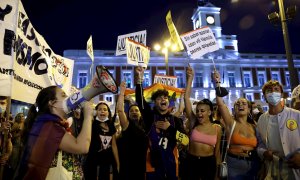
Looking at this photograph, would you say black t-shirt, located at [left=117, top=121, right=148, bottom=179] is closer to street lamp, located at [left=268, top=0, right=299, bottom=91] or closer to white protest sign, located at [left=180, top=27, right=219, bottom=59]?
white protest sign, located at [left=180, top=27, right=219, bottom=59]

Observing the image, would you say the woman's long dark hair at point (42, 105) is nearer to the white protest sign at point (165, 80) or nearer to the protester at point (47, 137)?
the protester at point (47, 137)

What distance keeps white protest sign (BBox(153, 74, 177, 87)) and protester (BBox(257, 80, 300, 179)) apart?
358 inches

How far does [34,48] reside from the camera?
507 centimetres

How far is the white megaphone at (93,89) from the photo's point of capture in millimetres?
2545

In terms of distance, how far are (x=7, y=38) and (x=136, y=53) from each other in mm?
4254

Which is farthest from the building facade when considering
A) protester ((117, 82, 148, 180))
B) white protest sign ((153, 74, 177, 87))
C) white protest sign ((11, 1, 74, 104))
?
protester ((117, 82, 148, 180))

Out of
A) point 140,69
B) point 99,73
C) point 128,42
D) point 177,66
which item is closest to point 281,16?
point 128,42

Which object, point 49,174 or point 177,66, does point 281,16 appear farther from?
point 177,66

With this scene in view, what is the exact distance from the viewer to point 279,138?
3869 mm

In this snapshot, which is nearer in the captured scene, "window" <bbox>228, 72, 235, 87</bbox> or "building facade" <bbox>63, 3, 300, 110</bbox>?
"building facade" <bbox>63, 3, 300, 110</bbox>

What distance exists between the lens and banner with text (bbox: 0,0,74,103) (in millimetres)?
4473

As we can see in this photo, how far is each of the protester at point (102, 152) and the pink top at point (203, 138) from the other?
166cm

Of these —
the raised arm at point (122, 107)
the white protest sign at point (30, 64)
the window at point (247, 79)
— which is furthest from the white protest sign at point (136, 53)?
the window at point (247, 79)

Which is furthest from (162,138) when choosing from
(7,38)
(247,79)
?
(247,79)
